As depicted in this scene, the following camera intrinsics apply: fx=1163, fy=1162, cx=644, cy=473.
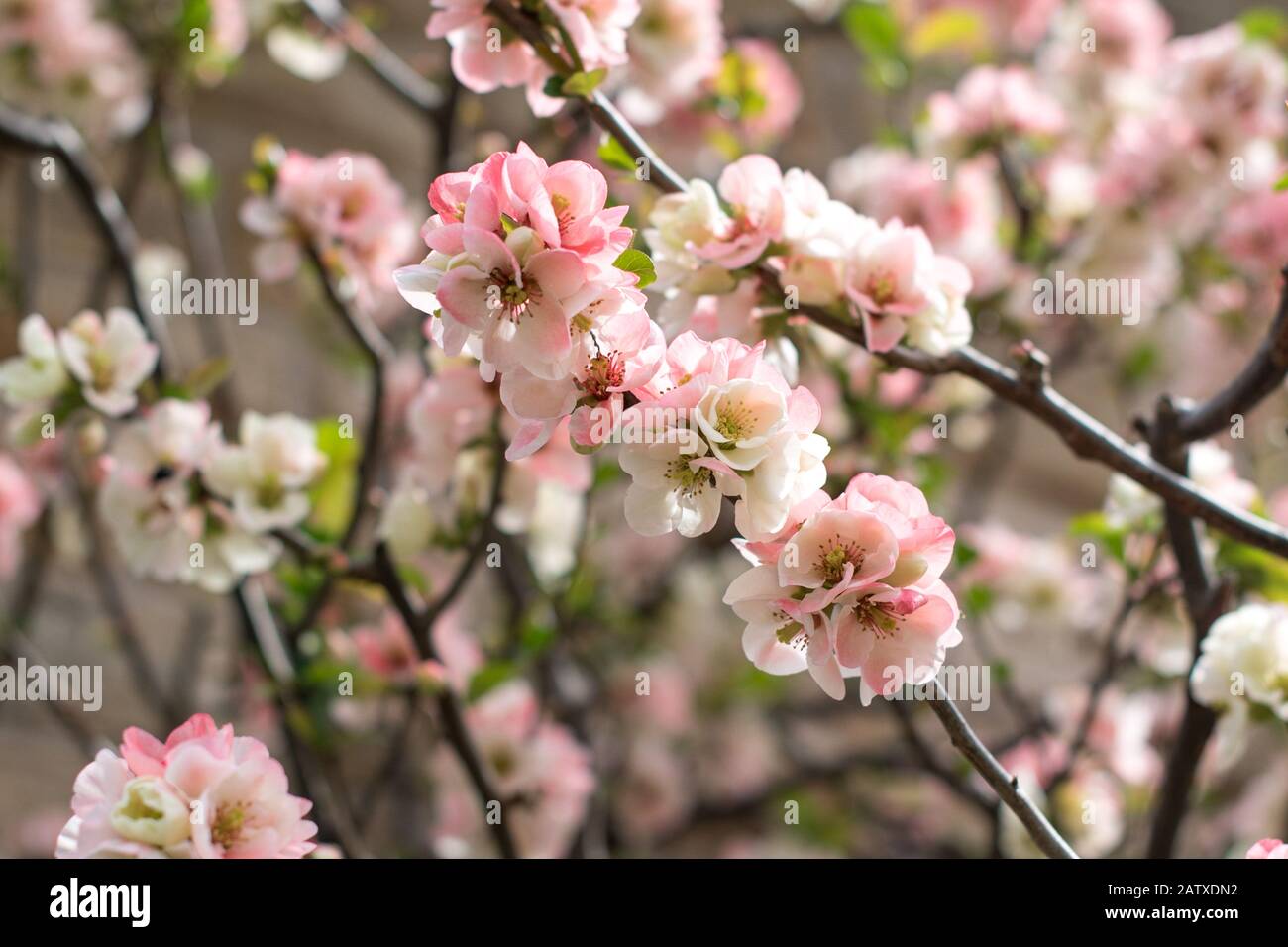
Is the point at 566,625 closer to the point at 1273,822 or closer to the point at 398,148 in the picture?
the point at 1273,822

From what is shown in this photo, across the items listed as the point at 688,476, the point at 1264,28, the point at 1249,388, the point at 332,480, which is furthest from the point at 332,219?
the point at 1264,28

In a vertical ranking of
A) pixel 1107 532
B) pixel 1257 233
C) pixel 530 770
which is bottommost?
pixel 530 770

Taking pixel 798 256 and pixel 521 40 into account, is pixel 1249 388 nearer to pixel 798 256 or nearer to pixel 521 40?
pixel 798 256

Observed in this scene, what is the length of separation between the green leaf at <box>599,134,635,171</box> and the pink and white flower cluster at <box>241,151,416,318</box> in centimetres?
30

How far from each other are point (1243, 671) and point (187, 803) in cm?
56

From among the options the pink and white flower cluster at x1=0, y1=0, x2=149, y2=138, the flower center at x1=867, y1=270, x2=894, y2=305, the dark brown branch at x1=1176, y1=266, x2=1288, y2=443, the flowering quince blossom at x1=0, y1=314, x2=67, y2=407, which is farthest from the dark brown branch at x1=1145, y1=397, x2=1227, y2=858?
the pink and white flower cluster at x1=0, y1=0, x2=149, y2=138

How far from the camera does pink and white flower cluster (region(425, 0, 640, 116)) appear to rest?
2.09 feet

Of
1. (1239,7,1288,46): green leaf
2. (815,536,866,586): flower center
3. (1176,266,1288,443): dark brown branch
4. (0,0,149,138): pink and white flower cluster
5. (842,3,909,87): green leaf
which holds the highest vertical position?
(842,3,909,87): green leaf

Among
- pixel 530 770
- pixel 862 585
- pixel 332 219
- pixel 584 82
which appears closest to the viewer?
pixel 862 585

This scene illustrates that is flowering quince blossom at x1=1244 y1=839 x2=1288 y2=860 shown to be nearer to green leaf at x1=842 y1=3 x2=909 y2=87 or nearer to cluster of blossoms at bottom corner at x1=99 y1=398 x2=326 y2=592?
cluster of blossoms at bottom corner at x1=99 y1=398 x2=326 y2=592

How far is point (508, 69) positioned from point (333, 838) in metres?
0.60

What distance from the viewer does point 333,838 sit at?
3.01 ft

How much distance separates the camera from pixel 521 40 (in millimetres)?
665

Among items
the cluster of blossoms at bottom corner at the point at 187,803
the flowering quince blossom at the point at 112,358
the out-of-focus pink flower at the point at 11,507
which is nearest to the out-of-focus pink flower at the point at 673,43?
the flowering quince blossom at the point at 112,358
